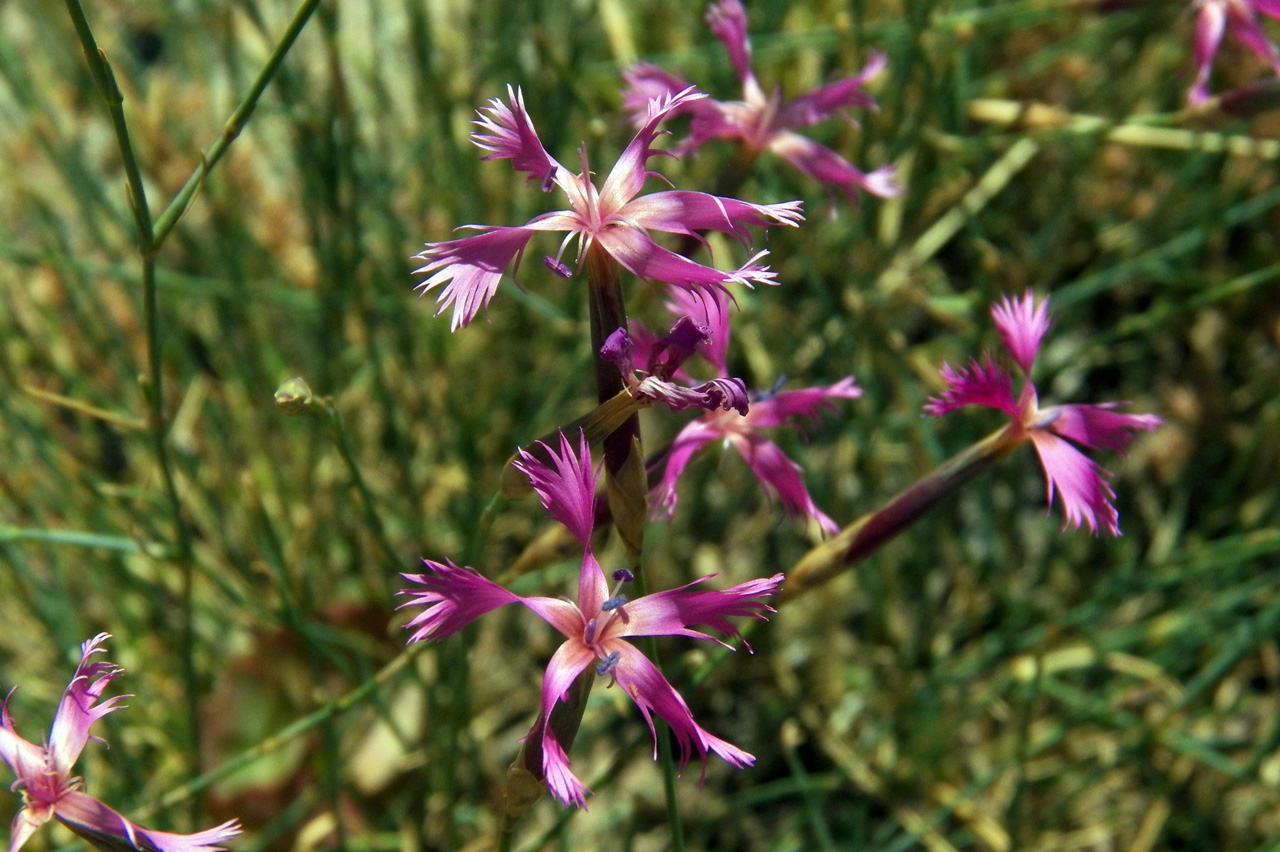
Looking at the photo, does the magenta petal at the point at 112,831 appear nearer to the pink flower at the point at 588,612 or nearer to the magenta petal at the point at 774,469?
the pink flower at the point at 588,612

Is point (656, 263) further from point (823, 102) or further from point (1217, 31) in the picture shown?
point (1217, 31)

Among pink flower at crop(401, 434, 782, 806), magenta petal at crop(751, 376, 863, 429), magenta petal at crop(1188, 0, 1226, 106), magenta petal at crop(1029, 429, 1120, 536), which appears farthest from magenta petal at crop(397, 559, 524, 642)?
magenta petal at crop(1188, 0, 1226, 106)

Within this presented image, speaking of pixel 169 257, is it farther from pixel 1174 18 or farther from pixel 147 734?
pixel 1174 18

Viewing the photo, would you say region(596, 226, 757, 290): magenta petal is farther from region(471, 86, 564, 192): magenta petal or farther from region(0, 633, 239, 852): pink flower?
region(0, 633, 239, 852): pink flower

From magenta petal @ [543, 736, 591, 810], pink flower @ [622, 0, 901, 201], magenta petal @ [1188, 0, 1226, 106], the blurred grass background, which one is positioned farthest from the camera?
the blurred grass background

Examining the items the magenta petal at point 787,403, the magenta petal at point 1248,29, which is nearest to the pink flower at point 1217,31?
the magenta petal at point 1248,29

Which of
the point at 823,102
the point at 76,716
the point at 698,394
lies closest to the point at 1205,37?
the point at 823,102

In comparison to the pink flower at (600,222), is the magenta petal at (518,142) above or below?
above
